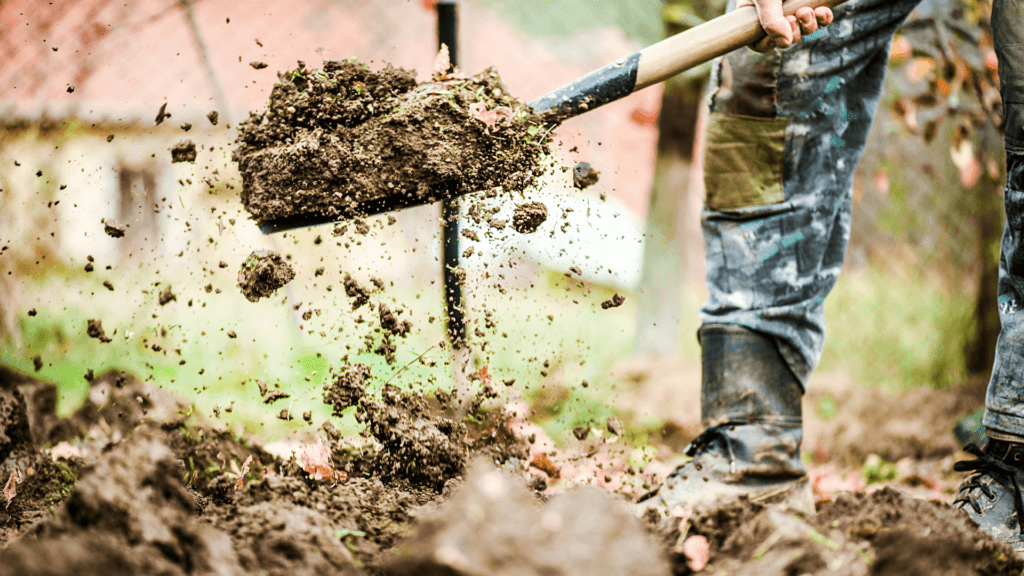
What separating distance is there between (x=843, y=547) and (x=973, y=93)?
298 centimetres

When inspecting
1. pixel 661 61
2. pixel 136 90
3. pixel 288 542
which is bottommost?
pixel 288 542

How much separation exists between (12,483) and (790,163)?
2.19 m

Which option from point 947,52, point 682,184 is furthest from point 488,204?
point 947,52

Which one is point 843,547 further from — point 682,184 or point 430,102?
point 682,184

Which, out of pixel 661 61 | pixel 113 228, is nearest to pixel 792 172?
pixel 661 61

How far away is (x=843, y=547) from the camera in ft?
2.99

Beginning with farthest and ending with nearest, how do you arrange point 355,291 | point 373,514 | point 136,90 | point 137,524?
point 136,90, point 355,291, point 373,514, point 137,524

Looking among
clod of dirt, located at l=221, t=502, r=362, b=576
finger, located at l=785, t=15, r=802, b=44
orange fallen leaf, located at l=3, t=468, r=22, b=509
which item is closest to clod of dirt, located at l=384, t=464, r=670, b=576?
clod of dirt, located at l=221, t=502, r=362, b=576

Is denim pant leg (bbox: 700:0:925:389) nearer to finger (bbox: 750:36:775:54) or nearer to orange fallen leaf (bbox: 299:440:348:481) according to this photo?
finger (bbox: 750:36:775:54)

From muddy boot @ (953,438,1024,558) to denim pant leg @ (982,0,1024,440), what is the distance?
57 mm

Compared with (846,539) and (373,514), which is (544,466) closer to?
(373,514)

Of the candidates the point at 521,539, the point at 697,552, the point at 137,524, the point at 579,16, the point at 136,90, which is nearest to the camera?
the point at 521,539

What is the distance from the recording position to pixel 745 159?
5.47 feet

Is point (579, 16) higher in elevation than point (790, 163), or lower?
higher
